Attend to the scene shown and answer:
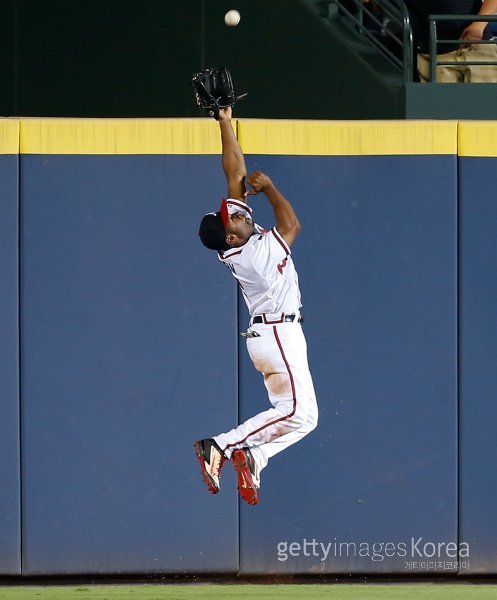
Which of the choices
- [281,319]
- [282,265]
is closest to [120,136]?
[282,265]

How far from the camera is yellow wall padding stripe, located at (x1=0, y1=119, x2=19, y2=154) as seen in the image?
676 centimetres

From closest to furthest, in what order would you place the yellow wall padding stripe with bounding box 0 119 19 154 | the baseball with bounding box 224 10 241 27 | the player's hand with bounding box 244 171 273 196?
the player's hand with bounding box 244 171 273 196, the yellow wall padding stripe with bounding box 0 119 19 154, the baseball with bounding box 224 10 241 27

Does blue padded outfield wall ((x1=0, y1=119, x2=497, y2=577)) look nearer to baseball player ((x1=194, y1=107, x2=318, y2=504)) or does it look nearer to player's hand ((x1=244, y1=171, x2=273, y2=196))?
baseball player ((x1=194, y1=107, x2=318, y2=504))

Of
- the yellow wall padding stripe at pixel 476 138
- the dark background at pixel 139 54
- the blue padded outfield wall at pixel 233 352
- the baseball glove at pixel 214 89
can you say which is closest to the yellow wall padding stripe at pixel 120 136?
the blue padded outfield wall at pixel 233 352

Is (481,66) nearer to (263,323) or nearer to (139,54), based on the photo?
(139,54)

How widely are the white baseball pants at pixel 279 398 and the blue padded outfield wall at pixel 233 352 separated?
0.59m

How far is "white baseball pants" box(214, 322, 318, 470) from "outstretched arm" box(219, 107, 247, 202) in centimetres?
69

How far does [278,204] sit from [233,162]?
0.30m

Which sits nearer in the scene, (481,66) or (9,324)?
(9,324)

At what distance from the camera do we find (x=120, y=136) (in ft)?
22.4

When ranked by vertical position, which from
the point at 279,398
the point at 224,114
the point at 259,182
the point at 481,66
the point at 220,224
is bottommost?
the point at 279,398

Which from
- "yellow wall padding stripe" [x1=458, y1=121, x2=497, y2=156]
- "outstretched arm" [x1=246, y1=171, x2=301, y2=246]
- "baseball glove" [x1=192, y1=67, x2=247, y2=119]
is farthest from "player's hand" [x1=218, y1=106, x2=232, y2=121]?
"yellow wall padding stripe" [x1=458, y1=121, x2=497, y2=156]

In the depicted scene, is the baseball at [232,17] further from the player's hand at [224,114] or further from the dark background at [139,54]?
the player's hand at [224,114]

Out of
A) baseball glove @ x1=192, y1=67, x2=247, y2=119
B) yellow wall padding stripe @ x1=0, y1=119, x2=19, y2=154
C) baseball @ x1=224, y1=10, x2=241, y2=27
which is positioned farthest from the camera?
baseball @ x1=224, y1=10, x2=241, y2=27
